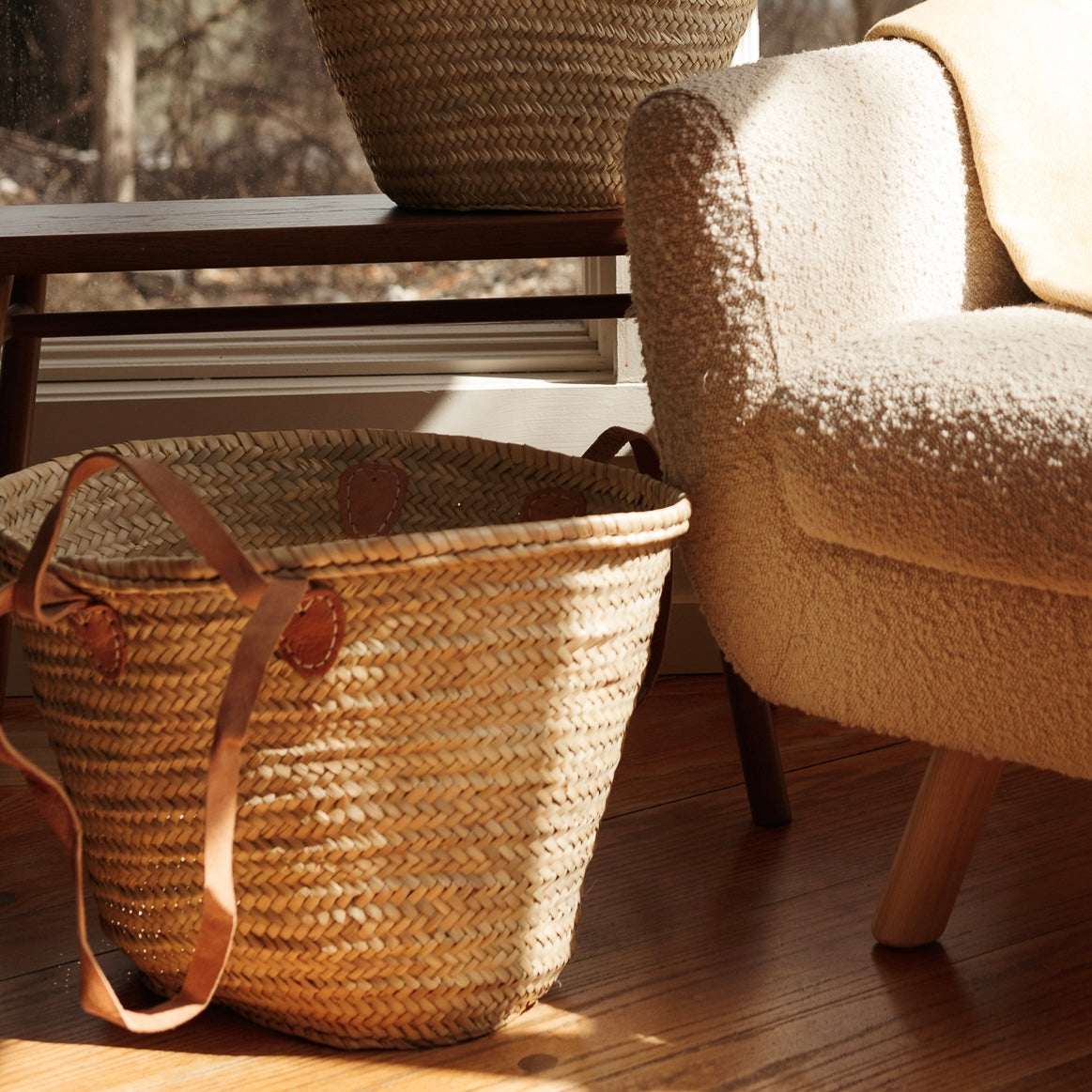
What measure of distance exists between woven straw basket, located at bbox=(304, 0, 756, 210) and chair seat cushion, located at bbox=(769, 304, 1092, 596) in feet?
0.93

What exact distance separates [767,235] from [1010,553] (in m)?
0.22

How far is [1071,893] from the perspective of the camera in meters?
0.98

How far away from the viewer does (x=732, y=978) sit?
87 centimetres

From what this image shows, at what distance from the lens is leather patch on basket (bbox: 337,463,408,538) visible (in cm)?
98

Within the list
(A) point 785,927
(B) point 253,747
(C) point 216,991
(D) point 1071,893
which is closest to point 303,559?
(B) point 253,747

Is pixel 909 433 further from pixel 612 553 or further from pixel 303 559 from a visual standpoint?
pixel 303 559

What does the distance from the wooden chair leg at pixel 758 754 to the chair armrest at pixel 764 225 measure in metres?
0.31

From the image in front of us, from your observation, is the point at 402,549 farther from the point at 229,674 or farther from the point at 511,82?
the point at 511,82

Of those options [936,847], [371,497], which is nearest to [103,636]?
[371,497]

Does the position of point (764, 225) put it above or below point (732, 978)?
above

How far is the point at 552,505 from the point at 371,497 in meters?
0.14

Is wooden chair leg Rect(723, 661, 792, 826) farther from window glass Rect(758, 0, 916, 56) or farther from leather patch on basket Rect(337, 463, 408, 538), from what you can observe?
window glass Rect(758, 0, 916, 56)

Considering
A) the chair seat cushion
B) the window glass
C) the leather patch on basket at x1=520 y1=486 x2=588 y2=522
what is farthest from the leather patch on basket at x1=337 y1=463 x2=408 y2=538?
the window glass

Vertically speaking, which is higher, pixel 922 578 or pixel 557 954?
pixel 922 578
